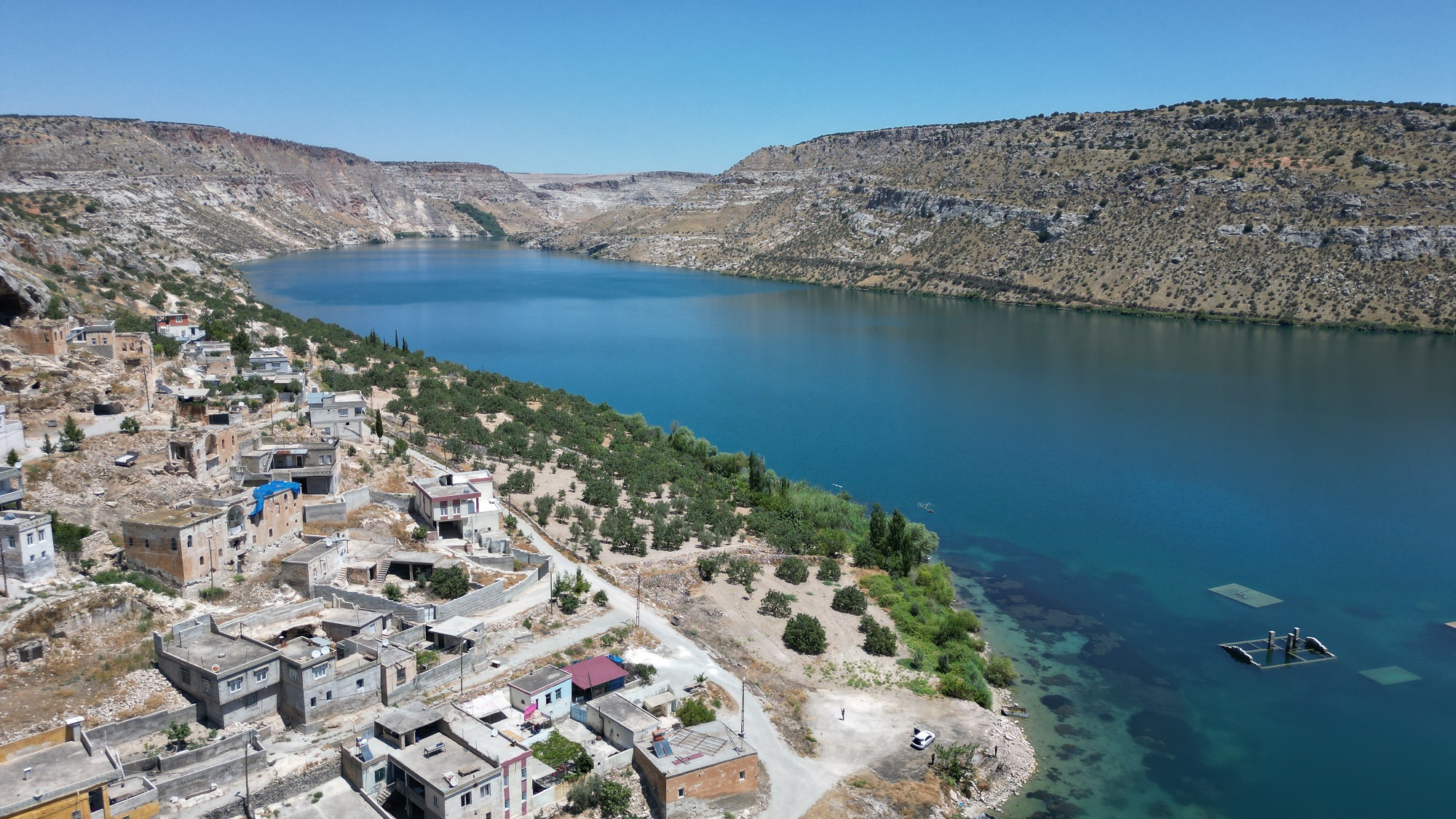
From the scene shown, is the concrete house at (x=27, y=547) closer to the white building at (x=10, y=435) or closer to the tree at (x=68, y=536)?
the tree at (x=68, y=536)

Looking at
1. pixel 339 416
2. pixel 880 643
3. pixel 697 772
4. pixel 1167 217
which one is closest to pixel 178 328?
pixel 339 416

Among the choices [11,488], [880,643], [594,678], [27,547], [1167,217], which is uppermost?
[1167,217]

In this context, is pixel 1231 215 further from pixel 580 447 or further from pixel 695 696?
pixel 695 696

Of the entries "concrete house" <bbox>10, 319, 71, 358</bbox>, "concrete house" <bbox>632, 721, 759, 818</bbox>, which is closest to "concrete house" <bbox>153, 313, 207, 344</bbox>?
"concrete house" <bbox>10, 319, 71, 358</bbox>

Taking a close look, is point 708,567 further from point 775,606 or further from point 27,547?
point 27,547

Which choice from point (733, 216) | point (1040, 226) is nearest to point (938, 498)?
point (1040, 226)

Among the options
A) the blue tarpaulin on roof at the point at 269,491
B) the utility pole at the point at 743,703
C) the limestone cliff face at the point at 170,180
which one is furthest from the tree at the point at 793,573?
the limestone cliff face at the point at 170,180

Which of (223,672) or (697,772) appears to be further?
(697,772)
